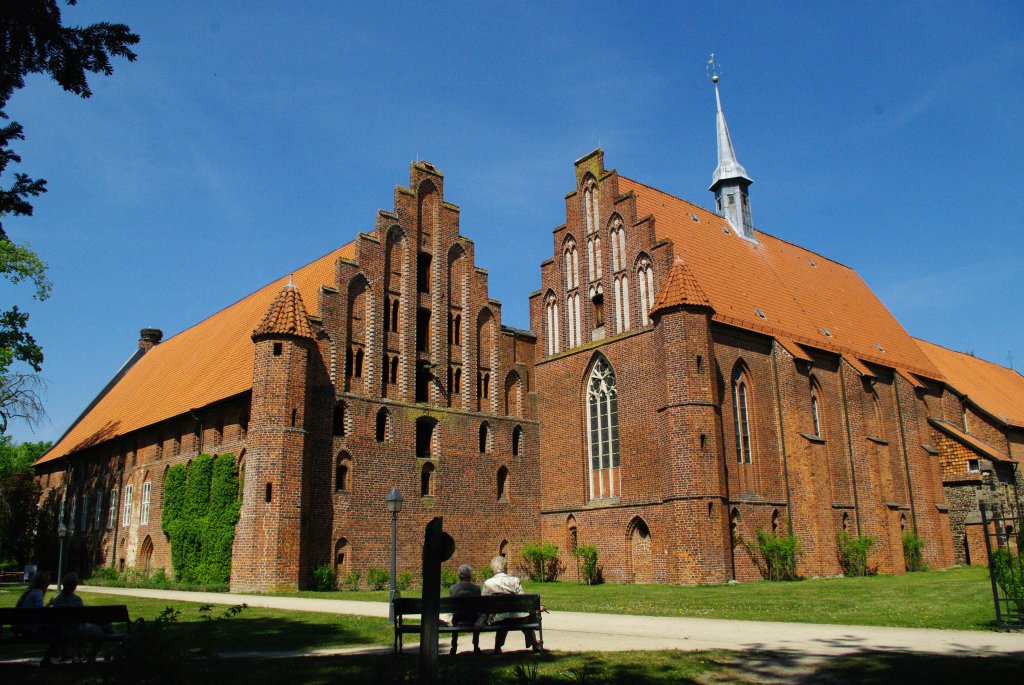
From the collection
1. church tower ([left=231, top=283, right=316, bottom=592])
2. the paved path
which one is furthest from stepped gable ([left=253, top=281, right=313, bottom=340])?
the paved path

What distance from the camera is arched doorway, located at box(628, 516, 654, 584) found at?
2753 cm

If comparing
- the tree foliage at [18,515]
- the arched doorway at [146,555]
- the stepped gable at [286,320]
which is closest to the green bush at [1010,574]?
the stepped gable at [286,320]

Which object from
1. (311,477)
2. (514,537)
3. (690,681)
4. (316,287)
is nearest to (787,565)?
(514,537)

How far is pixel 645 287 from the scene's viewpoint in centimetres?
2967

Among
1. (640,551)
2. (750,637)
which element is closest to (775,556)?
(640,551)

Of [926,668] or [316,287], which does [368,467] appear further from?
[926,668]

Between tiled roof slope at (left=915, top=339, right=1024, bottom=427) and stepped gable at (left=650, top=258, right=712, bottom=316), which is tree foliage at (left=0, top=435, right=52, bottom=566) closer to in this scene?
stepped gable at (left=650, top=258, right=712, bottom=316)

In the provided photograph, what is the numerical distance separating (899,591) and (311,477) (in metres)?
16.7

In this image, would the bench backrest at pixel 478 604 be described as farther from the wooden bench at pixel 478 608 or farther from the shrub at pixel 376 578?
the shrub at pixel 376 578

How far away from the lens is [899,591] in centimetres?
2078

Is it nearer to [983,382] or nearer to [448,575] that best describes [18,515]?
[448,575]

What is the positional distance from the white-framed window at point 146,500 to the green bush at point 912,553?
97.7ft

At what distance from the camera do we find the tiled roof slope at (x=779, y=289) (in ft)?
105

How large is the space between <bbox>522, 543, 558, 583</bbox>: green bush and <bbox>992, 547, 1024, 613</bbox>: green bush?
61.2 ft
